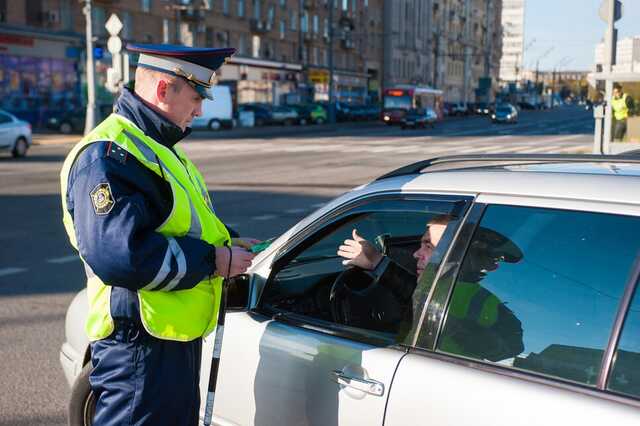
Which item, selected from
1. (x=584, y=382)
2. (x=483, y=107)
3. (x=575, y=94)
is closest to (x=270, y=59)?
(x=483, y=107)

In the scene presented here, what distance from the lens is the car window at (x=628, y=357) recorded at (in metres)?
1.97

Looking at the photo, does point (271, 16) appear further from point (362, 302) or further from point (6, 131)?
point (362, 302)

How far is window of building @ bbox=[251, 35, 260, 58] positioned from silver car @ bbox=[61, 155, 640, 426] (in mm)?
58049

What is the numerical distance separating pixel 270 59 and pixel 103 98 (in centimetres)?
2039

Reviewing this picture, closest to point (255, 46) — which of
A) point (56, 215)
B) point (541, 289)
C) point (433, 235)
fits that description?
point (56, 215)

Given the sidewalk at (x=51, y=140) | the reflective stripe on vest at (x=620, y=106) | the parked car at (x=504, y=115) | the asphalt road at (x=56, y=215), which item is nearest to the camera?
the asphalt road at (x=56, y=215)

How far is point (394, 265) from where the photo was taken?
3.01 metres

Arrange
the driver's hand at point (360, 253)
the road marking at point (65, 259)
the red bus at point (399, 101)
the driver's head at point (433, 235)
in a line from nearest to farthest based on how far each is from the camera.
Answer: the driver's head at point (433, 235) < the driver's hand at point (360, 253) < the road marking at point (65, 259) < the red bus at point (399, 101)

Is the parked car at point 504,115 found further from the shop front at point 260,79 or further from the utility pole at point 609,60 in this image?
the utility pole at point 609,60

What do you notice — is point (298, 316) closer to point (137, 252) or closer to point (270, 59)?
point (137, 252)

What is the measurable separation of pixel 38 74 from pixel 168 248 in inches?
1627

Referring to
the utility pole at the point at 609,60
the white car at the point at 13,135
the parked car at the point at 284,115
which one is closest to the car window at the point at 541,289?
the utility pole at the point at 609,60

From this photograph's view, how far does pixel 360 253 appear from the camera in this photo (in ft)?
9.96

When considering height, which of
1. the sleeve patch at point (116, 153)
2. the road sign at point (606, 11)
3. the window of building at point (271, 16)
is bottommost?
the sleeve patch at point (116, 153)
